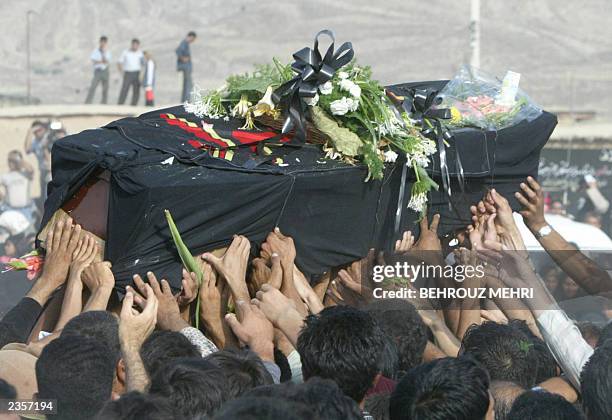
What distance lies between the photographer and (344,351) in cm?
349

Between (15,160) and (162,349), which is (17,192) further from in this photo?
(162,349)

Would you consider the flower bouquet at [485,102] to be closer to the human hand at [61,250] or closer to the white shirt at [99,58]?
the human hand at [61,250]

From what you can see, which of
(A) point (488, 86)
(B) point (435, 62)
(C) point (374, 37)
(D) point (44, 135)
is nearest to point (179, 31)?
(C) point (374, 37)

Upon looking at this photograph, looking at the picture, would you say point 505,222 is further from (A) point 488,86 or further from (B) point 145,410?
(B) point 145,410

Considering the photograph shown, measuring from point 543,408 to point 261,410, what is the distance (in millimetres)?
1079

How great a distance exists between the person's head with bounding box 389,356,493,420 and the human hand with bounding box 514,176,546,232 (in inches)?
87.3

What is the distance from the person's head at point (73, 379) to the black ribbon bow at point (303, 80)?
73.3 inches

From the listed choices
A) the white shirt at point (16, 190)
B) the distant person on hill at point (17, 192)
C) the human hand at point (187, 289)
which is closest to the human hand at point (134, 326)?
the human hand at point (187, 289)

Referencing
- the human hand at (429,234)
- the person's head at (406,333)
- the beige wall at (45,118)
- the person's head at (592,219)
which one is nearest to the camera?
the person's head at (406,333)

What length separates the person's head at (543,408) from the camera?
3055 mm

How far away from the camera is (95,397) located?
3371 millimetres

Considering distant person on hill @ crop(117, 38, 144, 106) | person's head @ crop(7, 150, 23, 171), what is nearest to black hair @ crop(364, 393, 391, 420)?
person's head @ crop(7, 150, 23, 171)

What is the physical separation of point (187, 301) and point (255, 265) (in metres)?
0.40

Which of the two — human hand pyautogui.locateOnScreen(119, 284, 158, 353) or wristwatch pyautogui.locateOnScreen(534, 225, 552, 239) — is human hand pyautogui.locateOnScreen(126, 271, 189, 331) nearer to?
human hand pyautogui.locateOnScreen(119, 284, 158, 353)
